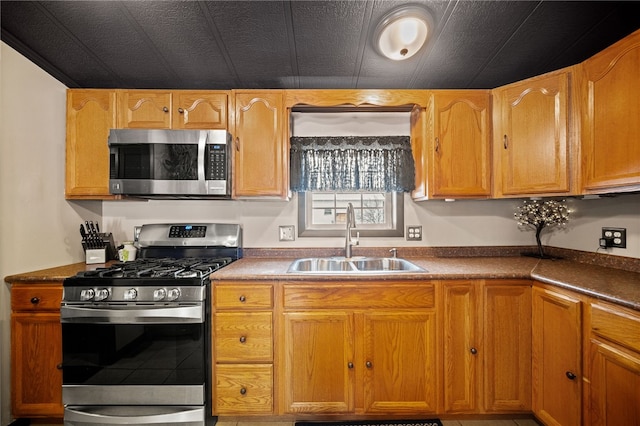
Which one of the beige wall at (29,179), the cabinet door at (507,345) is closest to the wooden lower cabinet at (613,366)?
the cabinet door at (507,345)

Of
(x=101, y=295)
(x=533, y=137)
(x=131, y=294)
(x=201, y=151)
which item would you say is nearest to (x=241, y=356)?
(x=131, y=294)

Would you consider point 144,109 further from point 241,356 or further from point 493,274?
point 493,274

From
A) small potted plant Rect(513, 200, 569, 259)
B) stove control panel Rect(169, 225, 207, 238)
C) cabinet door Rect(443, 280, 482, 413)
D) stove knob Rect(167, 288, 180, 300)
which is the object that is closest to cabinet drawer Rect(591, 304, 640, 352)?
cabinet door Rect(443, 280, 482, 413)

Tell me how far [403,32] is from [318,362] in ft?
6.18

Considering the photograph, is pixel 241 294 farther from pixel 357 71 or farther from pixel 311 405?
pixel 357 71

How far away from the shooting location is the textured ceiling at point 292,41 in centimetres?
142

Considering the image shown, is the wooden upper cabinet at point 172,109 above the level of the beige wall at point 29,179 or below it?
above

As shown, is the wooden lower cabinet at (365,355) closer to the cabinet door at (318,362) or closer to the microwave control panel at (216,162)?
the cabinet door at (318,362)

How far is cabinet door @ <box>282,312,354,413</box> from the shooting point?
5.67 feet

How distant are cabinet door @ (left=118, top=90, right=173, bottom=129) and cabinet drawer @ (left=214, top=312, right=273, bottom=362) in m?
1.41

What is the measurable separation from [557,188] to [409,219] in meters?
0.98

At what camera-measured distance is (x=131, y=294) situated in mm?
1632

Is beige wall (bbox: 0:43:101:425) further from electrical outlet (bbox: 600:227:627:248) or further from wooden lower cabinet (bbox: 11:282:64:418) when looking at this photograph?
electrical outlet (bbox: 600:227:627:248)

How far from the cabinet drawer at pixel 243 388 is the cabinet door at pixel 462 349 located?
1062mm
